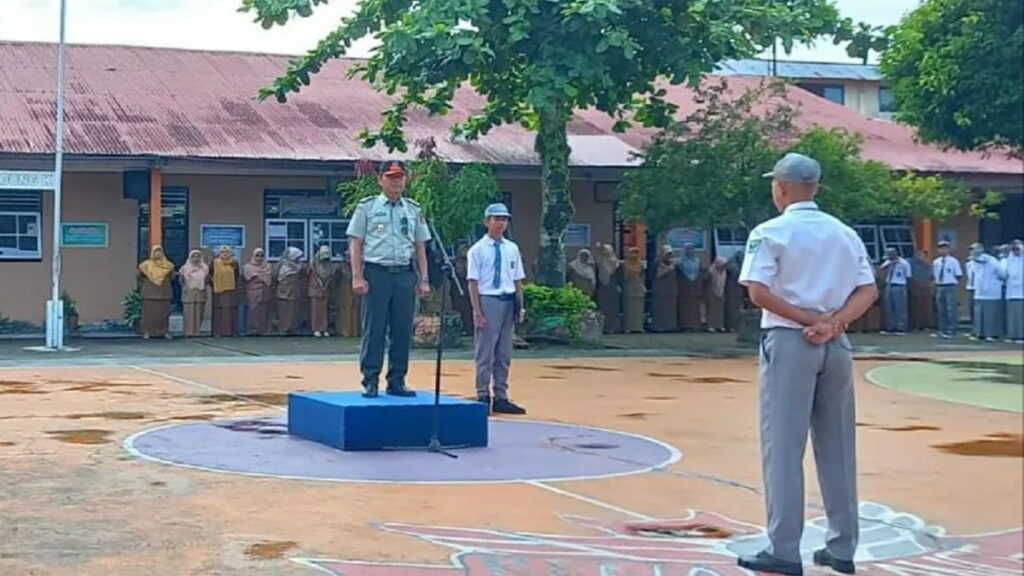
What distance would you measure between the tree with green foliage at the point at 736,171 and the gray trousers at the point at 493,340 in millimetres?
9354

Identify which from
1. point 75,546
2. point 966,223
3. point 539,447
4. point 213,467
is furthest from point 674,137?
point 75,546

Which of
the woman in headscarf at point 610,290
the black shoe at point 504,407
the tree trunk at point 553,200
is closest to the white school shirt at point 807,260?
the black shoe at point 504,407

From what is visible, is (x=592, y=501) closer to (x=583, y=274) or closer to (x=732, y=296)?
(x=583, y=274)

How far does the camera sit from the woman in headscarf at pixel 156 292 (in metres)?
23.3

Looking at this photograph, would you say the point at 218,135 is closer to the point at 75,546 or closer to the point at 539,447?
the point at 539,447

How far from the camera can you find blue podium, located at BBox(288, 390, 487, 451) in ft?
32.9

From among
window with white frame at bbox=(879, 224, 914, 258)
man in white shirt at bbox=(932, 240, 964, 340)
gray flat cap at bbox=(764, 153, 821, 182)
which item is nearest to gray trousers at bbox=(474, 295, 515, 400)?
gray flat cap at bbox=(764, 153, 821, 182)

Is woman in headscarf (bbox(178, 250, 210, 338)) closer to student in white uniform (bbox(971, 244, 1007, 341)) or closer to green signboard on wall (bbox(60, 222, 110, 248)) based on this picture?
green signboard on wall (bbox(60, 222, 110, 248))

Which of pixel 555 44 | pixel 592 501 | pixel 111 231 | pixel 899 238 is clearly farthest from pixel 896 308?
pixel 592 501

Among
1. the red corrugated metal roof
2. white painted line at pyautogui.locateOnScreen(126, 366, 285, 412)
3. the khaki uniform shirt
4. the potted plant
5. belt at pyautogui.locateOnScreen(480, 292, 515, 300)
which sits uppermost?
the red corrugated metal roof

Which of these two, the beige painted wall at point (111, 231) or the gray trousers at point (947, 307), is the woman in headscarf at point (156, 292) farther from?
the gray trousers at point (947, 307)

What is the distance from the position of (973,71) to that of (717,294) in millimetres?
21461

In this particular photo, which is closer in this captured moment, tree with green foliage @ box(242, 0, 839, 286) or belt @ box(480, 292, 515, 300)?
belt @ box(480, 292, 515, 300)

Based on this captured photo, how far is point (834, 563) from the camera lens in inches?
243
